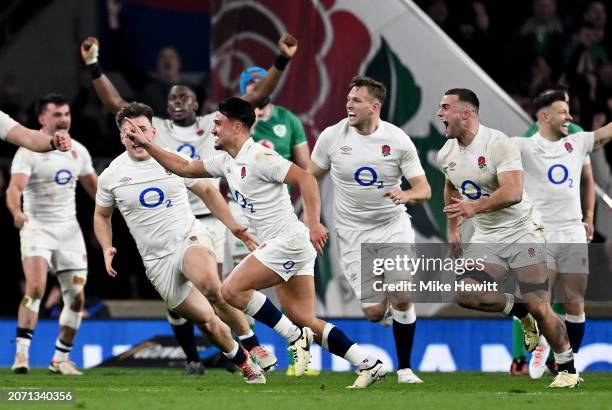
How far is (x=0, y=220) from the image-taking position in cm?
1606

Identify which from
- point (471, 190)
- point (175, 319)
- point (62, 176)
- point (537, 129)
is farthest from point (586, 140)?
point (62, 176)

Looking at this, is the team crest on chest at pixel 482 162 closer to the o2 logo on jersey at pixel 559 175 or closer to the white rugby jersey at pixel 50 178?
the o2 logo on jersey at pixel 559 175

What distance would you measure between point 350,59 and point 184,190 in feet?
10.00

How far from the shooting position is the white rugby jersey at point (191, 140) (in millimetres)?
13438

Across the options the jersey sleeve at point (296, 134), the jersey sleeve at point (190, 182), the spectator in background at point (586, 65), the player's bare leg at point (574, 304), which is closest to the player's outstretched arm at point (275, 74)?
the jersey sleeve at point (296, 134)

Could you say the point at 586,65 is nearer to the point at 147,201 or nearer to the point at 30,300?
the point at 147,201

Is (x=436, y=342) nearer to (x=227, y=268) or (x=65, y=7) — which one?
(x=227, y=268)

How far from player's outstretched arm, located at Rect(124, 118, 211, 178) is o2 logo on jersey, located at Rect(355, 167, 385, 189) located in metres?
1.36

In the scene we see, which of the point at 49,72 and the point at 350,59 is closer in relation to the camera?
the point at 350,59

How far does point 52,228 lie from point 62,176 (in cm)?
49

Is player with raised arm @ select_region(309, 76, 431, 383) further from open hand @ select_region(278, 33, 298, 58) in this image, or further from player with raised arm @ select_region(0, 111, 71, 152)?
player with raised arm @ select_region(0, 111, 71, 152)

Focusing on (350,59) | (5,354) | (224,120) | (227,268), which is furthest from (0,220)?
(224,120)

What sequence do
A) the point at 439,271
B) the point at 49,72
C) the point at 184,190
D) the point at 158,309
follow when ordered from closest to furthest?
the point at 184,190 → the point at 439,271 → the point at 158,309 → the point at 49,72

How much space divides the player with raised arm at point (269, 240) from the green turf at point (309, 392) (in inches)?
15.4
